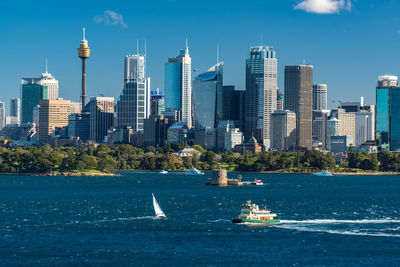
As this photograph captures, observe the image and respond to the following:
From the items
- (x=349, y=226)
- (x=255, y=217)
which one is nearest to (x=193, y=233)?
(x=255, y=217)

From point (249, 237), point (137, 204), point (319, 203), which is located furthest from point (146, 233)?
point (319, 203)

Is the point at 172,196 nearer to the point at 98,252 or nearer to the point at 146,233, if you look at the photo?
the point at 146,233

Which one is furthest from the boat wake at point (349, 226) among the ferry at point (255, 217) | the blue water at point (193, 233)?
the ferry at point (255, 217)

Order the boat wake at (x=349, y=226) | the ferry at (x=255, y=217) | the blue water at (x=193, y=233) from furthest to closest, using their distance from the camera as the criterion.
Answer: the ferry at (x=255, y=217) → the boat wake at (x=349, y=226) → the blue water at (x=193, y=233)

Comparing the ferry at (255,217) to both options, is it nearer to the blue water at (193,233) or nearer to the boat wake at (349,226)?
the boat wake at (349,226)

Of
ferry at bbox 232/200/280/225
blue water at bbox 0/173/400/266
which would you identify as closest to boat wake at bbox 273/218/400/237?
blue water at bbox 0/173/400/266

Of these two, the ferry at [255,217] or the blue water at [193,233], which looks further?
the ferry at [255,217]

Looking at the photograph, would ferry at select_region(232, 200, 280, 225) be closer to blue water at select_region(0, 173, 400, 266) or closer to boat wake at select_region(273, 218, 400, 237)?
boat wake at select_region(273, 218, 400, 237)
